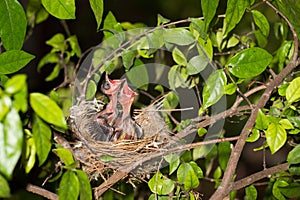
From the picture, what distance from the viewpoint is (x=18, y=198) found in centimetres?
63

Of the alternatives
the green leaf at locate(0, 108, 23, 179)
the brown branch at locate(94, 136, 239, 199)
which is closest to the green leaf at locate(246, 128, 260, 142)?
the brown branch at locate(94, 136, 239, 199)

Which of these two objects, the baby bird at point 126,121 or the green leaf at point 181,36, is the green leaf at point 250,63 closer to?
the green leaf at point 181,36

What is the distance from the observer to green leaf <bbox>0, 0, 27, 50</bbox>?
0.74 m

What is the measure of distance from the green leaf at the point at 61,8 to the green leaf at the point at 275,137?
357mm

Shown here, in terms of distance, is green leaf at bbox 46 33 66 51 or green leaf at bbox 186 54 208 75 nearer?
green leaf at bbox 186 54 208 75

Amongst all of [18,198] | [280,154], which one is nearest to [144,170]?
[18,198]

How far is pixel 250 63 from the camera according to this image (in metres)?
0.84

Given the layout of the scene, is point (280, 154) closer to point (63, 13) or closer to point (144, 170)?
point (144, 170)

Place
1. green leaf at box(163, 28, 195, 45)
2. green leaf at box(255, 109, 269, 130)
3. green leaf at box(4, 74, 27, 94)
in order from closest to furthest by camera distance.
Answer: green leaf at box(4, 74, 27, 94) < green leaf at box(255, 109, 269, 130) < green leaf at box(163, 28, 195, 45)

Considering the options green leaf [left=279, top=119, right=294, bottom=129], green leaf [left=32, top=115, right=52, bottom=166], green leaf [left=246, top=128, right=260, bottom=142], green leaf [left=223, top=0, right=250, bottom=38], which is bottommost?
green leaf [left=246, top=128, right=260, bottom=142]

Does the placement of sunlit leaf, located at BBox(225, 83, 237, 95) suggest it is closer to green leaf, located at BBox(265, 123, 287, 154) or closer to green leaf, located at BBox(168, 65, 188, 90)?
green leaf, located at BBox(265, 123, 287, 154)

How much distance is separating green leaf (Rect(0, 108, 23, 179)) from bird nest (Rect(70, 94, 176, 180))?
36 centimetres

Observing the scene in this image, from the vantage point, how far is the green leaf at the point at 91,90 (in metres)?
1.03

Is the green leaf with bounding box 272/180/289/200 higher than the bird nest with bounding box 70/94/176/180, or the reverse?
the bird nest with bounding box 70/94/176/180
